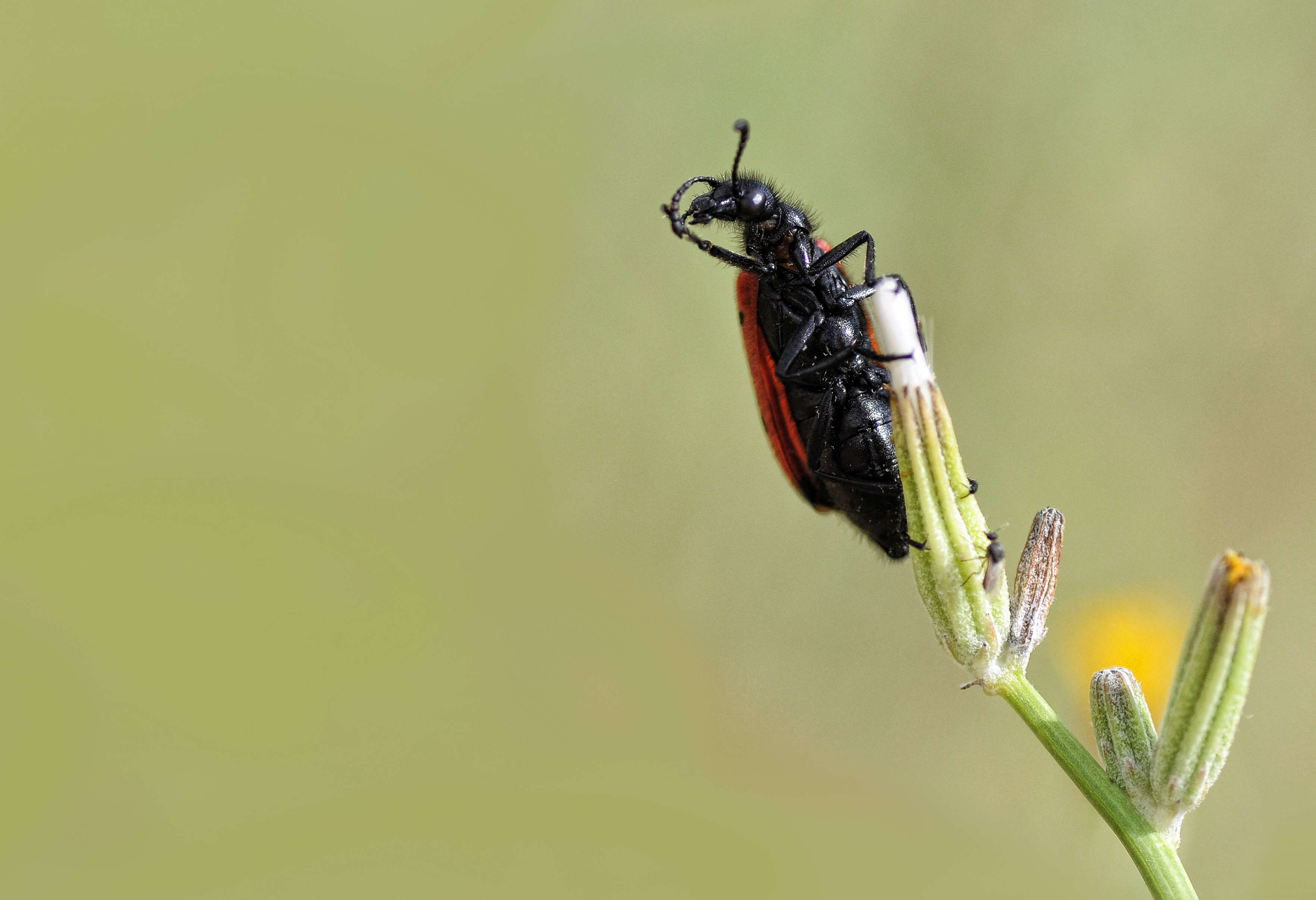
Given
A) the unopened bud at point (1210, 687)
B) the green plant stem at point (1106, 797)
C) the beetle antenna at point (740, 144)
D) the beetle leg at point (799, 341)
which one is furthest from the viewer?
the beetle leg at point (799, 341)

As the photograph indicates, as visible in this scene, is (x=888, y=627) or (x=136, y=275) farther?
(x=136, y=275)

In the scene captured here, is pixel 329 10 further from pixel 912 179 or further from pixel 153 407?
pixel 912 179

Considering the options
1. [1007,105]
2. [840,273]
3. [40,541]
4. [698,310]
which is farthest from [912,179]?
[40,541]

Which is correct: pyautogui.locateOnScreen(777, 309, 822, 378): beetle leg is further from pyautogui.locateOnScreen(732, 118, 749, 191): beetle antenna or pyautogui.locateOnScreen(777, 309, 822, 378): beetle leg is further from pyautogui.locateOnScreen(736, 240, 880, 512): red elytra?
pyautogui.locateOnScreen(732, 118, 749, 191): beetle antenna

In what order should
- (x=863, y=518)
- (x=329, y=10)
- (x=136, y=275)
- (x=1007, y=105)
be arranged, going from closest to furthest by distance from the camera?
(x=863, y=518) → (x=1007, y=105) → (x=136, y=275) → (x=329, y=10)

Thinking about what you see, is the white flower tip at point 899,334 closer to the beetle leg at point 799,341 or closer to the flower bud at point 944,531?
the flower bud at point 944,531

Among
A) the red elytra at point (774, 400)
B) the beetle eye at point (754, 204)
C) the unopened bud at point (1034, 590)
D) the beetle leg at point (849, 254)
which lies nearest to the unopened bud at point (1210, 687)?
the unopened bud at point (1034, 590)

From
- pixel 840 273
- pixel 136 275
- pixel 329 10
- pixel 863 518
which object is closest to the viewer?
pixel 863 518
